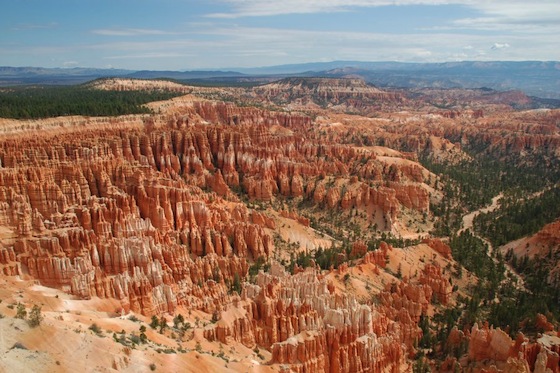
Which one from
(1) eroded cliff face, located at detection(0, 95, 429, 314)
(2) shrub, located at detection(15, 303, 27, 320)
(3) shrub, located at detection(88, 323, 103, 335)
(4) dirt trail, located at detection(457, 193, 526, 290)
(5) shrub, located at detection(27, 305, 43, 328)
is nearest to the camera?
(5) shrub, located at detection(27, 305, 43, 328)

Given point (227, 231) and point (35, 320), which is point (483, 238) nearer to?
point (227, 231)

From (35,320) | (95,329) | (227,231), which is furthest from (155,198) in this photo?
(35,320)

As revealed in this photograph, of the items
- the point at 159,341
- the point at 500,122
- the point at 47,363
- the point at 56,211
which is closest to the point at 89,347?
the point at 47,363

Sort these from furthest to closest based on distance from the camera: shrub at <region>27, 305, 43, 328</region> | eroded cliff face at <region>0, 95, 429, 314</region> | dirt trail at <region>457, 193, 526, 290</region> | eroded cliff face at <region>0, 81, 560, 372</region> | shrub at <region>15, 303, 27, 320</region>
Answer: dirt trail at <region>457, 193, 526, 290</region>, eroded cliff face at <region>0, 95, 429, 314</region>, eroded cliff face at <region>0, 81, 560, 372</region>, shrub at <region>15, 303, 27, 320</region>, shrub at <region>27, 305, 43, 328</region>

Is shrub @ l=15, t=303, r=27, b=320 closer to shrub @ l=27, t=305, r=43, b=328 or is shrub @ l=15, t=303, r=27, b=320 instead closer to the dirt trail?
shrub @ l=27, t=305, r=43, b=328

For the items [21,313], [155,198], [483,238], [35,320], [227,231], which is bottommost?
[483,238]

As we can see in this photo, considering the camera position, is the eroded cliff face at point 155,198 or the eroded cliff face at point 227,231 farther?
the eroded cliff face at point 155,198

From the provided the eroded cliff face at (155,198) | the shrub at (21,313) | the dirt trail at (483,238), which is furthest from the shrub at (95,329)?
the dirt trail at (483,238)

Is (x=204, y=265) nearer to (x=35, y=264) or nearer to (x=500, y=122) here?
(x=35, y=264)

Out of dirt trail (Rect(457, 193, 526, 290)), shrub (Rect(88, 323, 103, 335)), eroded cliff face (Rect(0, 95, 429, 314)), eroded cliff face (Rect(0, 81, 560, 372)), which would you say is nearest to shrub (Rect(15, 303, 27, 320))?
shrub (Rect(88, 323, 103, 335))

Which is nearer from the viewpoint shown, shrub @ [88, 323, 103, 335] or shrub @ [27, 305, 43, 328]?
shrub @ [27, 305, 43, 328]

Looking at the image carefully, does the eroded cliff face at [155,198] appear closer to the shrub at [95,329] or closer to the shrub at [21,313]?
the shrub at [95,329]
